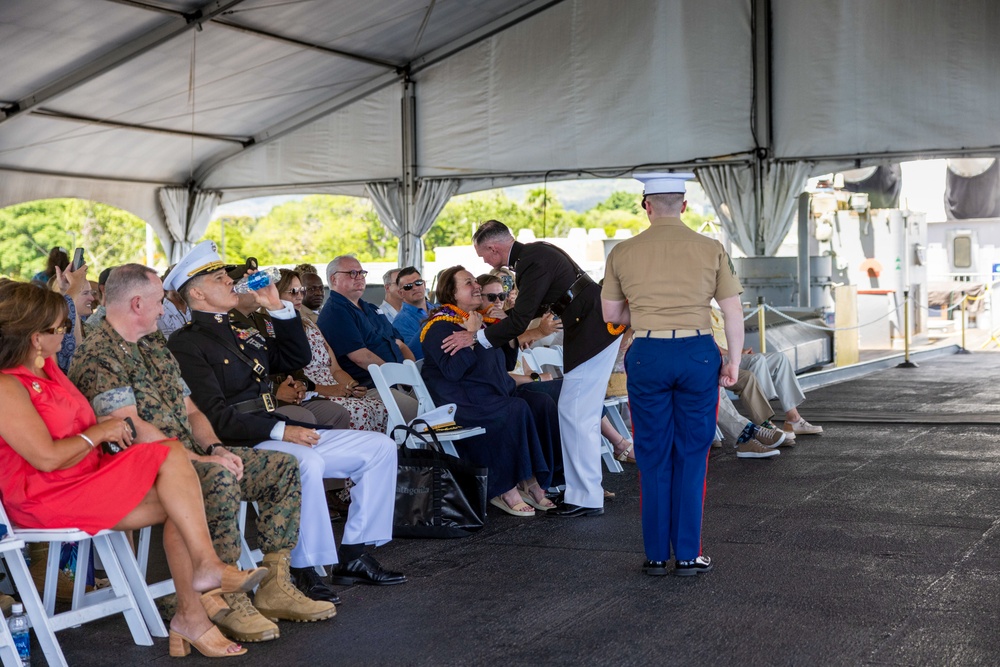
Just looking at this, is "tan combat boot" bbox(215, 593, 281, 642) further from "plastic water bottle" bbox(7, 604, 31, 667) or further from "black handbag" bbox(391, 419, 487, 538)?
"black handbag" bbox(391, 419, 487, 538)

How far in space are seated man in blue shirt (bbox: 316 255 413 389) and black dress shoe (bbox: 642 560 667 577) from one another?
7.63 feet

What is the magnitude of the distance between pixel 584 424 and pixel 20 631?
2.76 metres

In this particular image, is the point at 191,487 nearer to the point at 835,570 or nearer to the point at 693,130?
the point at 835,570

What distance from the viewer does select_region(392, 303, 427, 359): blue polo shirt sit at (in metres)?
7.24

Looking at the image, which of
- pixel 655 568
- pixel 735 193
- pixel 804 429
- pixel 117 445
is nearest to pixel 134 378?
pixel 117 445

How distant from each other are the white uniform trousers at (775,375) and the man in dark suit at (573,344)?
7.04ft

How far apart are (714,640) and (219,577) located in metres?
1.47

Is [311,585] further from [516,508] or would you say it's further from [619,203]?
[619,203]

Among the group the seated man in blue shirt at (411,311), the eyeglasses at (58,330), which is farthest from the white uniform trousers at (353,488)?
the seated man in blue shirt at (411,311)

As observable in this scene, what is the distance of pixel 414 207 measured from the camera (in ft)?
53.7

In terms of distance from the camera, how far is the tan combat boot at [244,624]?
11.3ft

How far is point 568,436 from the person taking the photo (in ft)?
17.2

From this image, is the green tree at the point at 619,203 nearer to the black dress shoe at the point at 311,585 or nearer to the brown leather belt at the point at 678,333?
the brown leather belt at the point at 678,333

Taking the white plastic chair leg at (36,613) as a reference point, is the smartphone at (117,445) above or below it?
above
